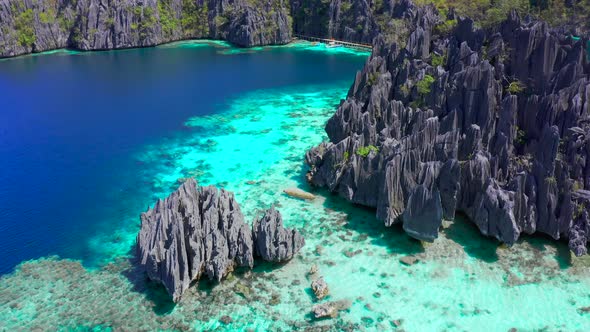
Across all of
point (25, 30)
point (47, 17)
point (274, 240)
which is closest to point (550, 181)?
point (274, 240)

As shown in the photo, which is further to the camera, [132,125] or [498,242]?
[132,125]

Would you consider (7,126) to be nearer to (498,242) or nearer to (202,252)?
(202,252)

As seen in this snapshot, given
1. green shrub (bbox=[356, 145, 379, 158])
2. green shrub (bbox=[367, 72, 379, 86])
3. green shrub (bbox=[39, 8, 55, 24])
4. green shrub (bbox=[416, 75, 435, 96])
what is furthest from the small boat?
green shrub (bbox=[356, 145, 379, 158])

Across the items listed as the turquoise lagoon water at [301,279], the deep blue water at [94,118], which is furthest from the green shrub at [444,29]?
the turquoise lagoon water at [301,279]

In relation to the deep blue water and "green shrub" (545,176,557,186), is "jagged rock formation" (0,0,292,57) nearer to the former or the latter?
the deep blue water

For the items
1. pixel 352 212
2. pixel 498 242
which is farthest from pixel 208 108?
pixel 498 242
